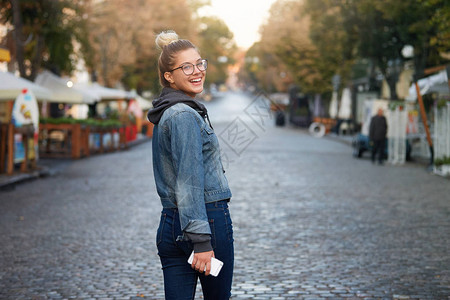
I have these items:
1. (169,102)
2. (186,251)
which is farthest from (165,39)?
(186,251)

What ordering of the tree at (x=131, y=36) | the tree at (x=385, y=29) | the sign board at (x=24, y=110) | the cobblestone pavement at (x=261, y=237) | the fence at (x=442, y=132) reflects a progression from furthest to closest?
the tree at (x=131, y=36) < the tree at (x=385, y=29) < the fence at (x=442, y=132) < the sign board at (x=24, y=110) < the cobblestone pavement at (x=261, y=237)

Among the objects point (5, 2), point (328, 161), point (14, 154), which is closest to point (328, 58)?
point (328, 161)

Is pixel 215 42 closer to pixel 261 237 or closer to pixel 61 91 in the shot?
pixel 61 91

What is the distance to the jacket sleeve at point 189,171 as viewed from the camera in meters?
2.69

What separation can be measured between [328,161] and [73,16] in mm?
9041

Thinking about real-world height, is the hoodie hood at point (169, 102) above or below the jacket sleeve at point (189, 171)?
above

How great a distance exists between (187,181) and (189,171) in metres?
0.04

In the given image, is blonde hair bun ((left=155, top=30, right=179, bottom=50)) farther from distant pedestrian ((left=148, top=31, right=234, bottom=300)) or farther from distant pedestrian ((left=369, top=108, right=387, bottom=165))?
distant pedestrian ((left=369, top=108, right=387, bottom=165))

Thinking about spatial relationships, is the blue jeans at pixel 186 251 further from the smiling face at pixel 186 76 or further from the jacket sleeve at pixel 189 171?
the smiling face at pixel 186 76

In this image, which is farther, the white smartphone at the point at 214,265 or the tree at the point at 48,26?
the tree at the point at 48,26

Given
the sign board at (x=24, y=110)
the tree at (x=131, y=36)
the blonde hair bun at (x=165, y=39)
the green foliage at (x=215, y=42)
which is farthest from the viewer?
the green foliage at (x=215, y=42)

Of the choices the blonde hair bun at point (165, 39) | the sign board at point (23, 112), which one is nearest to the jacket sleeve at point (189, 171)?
the blonde hair bun at point (165, 39)

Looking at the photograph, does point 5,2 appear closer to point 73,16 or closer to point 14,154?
point 73,16

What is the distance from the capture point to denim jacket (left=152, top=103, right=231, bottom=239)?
2691 millimetres
